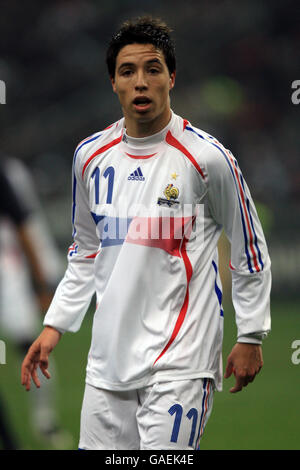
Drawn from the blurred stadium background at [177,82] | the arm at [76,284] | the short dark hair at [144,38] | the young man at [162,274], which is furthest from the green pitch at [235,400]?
the short dark hair at [144,38]

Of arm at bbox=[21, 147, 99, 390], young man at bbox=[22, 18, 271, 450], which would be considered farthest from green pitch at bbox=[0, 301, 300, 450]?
young man at bbox=[22, 18, 271, 450]

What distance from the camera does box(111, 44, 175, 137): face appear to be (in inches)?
115

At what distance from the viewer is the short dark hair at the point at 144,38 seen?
2.95 metres

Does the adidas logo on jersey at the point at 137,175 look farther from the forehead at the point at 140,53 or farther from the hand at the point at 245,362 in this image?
the hand at the point at 245,362

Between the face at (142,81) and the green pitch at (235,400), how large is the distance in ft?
10.4

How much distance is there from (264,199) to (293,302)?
1718mm

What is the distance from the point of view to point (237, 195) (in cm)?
290

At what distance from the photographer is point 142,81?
2895 mm

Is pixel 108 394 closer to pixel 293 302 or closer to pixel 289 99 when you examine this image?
pixel 293 302

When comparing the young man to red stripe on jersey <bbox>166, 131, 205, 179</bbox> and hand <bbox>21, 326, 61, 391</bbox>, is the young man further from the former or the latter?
hand <bbox>21, 326, 61, 391</bbox>

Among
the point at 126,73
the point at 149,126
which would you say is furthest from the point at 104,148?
the point at 126,73
